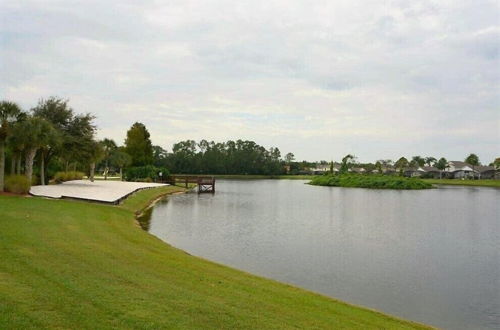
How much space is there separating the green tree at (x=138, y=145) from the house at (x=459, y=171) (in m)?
109

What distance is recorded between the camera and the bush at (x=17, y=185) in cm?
2712

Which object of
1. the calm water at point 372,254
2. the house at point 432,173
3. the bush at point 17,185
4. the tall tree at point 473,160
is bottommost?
the calm water at point 372,254

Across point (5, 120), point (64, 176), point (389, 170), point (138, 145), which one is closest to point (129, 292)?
point (5, 120)

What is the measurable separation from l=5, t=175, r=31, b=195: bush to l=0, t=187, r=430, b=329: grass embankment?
12865 millimetres

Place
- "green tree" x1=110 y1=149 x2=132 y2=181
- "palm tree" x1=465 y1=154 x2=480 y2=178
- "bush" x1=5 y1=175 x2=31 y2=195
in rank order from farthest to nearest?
"palm tree" x1=465 y1=154 x2=480 y2=178
"green tree" x1=110 y1=149 x2=132 y2=181
"bush" x1=5 y1=175 x2=31 y2=195

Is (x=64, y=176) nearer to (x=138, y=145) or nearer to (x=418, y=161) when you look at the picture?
(x=138, y=145)

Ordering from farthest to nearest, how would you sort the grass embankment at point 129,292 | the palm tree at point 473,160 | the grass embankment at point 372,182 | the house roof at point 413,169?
the house roof at point 413,169 → the palm tree at point 473,160 → the grass embankment at point 372,182 → the grass embankment at point 129,292

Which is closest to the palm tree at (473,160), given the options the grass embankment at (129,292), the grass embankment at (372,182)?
the grass embankment at (372,182)

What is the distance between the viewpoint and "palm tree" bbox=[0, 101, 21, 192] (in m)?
26.7

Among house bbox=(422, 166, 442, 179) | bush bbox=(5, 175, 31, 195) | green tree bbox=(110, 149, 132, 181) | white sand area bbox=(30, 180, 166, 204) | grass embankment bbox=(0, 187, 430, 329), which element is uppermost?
green tree bbox=(110, 149, 132, 181)

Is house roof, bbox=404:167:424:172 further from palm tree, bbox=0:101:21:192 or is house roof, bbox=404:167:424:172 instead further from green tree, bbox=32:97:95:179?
palm tree, bbox=0:101:21:192

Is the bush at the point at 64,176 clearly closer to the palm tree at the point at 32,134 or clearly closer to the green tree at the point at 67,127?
the green tree at the point at 67,127

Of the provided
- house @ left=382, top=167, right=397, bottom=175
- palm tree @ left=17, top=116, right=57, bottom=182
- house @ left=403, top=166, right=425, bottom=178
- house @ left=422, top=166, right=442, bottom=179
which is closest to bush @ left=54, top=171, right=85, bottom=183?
palm tree @ left=17, top=116, right=57, bottom=182

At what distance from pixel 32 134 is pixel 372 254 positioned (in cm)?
2216
